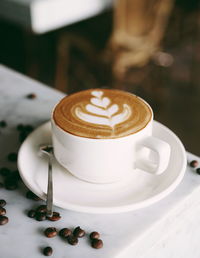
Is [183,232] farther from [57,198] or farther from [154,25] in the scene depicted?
[154,25]

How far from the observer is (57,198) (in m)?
0.65

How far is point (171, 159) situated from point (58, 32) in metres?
2.46

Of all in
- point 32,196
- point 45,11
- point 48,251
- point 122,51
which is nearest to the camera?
point 48,251

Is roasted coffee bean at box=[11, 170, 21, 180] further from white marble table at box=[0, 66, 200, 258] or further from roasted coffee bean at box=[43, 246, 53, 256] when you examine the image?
roasted coffee bean at box=[43, 246, 53, 256]

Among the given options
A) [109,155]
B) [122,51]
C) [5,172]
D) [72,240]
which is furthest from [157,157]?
[122,51]

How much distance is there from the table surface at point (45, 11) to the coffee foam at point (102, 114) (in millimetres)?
1258

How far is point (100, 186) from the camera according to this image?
692 millimetres

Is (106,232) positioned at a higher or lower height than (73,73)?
higher

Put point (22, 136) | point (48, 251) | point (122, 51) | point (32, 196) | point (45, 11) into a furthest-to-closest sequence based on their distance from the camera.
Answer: point (122, 51) < point (45, 11) < point (22, 136) < point (32, 196) < point (48, 251)

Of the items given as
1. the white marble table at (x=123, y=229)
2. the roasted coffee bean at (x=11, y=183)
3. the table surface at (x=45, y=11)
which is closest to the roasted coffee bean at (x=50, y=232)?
the white marble table at (x=123, y=229)

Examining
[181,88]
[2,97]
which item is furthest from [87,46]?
[2,97]

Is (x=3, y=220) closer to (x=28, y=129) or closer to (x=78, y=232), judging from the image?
(x=78, y=232)

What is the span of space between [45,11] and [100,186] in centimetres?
143

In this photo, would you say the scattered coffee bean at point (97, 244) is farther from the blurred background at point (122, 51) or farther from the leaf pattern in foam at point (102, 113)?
the blurred background at point (122, 51)
